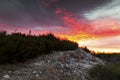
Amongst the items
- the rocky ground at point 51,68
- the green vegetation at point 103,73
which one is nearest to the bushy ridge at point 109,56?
the rocky ground at point 51,68

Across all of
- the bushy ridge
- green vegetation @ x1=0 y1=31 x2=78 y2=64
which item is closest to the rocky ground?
green vegetation @ x1=0 y1=31 x2=78 y2=64

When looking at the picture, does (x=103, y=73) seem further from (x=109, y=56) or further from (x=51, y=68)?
(x=109, y=56)

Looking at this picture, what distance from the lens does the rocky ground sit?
33.8 feet

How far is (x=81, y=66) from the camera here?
12414 millimetres

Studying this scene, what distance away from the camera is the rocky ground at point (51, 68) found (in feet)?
33.8

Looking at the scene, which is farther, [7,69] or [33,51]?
[33,51]

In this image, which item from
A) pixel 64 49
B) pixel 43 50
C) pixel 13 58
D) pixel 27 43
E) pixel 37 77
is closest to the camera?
pixel 37 77

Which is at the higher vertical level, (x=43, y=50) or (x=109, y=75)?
(x=43, y=50)

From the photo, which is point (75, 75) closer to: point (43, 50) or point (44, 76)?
point (44, 76)

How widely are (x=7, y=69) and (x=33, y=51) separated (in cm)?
175

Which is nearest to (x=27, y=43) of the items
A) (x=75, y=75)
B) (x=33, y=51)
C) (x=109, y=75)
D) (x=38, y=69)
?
(x=33, y=51)

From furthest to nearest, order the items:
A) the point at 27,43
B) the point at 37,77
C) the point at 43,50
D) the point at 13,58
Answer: the point at 43,50
the point at 27,43
the point at 13,58
the point at 37,77

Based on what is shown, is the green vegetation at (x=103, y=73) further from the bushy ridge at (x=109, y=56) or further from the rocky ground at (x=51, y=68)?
the bushy ridge at (x=109, y=56)

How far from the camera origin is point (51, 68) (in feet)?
36.6
